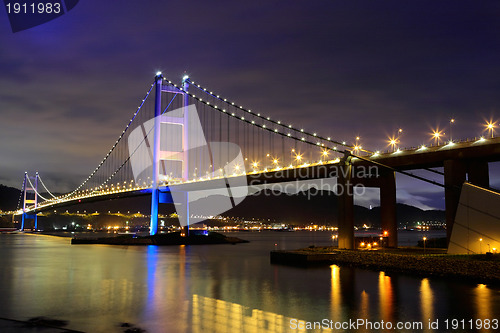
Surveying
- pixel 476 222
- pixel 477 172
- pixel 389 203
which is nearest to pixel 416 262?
pixel 476 222

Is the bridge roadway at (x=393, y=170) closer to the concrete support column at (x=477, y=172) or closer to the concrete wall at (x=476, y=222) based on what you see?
the concrete support column at (x=477, y=172)

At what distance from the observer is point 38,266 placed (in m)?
26.6

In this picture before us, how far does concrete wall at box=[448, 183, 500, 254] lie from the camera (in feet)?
66.6

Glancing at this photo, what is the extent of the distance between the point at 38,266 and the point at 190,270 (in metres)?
9.02

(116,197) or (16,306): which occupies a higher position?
(116,197)

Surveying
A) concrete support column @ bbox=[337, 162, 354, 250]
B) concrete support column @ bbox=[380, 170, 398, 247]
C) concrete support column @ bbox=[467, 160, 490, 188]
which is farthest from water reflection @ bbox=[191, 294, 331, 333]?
concrete support column @ bbox=[380, 170, 398, 247]

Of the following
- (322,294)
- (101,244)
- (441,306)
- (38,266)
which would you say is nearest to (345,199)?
(322,294)

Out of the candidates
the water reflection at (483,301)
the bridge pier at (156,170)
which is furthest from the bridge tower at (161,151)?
the water reflection at (483,301)

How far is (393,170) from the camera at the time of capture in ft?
89.6

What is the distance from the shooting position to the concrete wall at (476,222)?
20297 millimetres

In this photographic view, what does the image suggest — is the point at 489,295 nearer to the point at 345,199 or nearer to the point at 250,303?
the point at 250,303

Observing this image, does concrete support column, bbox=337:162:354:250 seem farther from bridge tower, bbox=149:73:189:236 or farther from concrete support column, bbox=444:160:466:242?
bridge tower, bbox=149:73:189:236

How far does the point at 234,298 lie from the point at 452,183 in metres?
16.0

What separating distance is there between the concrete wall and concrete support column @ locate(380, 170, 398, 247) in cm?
925
